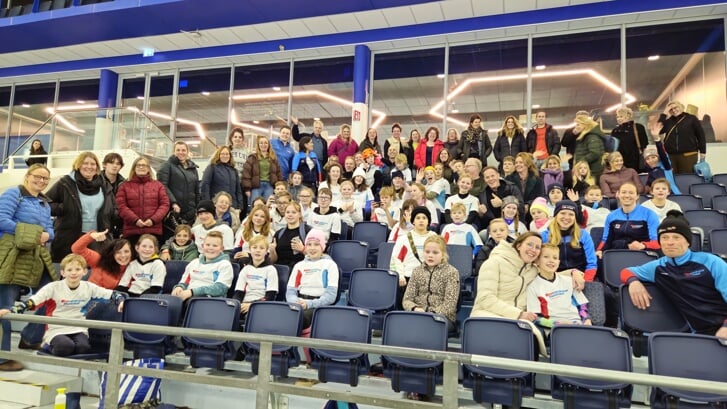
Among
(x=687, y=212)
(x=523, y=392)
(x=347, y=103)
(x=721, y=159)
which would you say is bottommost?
(x=523, y=392)

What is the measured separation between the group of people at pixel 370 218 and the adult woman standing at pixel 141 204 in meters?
0.02

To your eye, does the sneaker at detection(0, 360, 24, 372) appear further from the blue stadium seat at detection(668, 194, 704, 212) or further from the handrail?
the blue stadium seat at detection(668, 194, 704, 212)

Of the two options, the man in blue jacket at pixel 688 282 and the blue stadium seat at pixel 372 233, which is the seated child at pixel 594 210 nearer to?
the man in blue jacket at pixel 688 282

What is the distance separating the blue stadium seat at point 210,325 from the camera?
149 inches

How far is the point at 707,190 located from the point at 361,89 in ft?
23.2

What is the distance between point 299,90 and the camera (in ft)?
40.4

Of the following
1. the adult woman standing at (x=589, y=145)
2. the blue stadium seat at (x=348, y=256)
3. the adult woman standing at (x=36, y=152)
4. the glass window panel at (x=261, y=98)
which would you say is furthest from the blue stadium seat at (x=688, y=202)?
the adult woman standing at (x=36, y=152)

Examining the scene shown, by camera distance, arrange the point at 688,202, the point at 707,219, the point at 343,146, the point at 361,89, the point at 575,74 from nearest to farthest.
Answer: the point at 707,219 < the point at 688,202 < the point at 343,146 < the point at 575,74 < the point at 361,89

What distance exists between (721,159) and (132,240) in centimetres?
947

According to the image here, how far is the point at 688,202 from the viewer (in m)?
5.88

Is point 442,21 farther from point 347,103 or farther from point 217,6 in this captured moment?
point 217,6

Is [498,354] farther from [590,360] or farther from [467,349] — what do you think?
[590,360]

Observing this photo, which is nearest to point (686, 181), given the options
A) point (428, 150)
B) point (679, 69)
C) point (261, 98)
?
point (428, 150)

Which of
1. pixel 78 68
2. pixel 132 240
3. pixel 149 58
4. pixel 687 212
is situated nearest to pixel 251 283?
pixel 132 240
